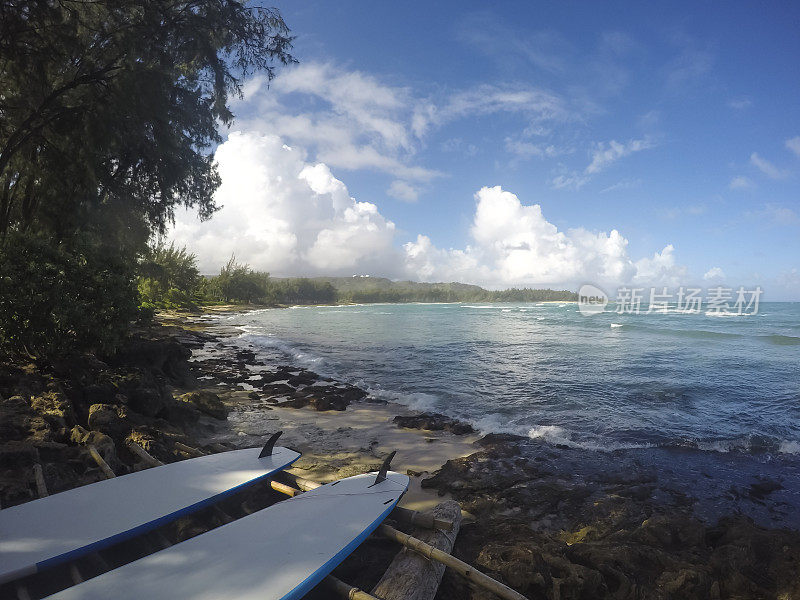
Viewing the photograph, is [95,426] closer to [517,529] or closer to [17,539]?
[17,539]

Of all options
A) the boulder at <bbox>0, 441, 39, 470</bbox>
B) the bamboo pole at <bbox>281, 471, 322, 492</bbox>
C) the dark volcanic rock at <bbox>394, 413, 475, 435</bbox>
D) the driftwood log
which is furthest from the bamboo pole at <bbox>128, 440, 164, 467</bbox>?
the dark volcanic rock at <bbox>394, 413, 475, 435</bbox>

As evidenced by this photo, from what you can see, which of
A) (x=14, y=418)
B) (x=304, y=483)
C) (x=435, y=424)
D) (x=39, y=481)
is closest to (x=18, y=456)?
(x=39, y=481)

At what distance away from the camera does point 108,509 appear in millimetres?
4344

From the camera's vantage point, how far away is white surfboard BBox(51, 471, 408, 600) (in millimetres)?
3123

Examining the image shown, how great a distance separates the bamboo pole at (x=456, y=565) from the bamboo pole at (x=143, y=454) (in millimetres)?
3828

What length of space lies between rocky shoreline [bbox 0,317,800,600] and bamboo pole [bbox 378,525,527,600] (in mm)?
205

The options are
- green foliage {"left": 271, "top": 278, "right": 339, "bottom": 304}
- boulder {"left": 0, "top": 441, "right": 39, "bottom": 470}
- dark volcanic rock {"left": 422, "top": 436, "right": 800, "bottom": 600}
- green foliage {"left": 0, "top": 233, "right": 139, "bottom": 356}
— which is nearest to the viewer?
dark volcanic rock {"left": 422, "top": 436, "right": 800, "bottom": 600}

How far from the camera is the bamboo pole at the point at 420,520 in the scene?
4.40m

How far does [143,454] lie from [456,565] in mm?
5156

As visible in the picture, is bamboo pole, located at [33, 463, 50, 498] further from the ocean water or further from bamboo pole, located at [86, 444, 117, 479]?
the ocean water

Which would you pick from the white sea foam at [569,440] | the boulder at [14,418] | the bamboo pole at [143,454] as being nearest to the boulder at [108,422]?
the bamboo pole at [143,454]

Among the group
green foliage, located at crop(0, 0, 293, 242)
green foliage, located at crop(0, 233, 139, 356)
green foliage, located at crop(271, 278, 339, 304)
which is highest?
green foliage, located at crop(0, 0, 293, 242)

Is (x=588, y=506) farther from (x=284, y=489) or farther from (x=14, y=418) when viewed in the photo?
(x=14, y=418)

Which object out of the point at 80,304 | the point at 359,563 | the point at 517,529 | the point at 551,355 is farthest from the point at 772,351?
the point at 80,304
